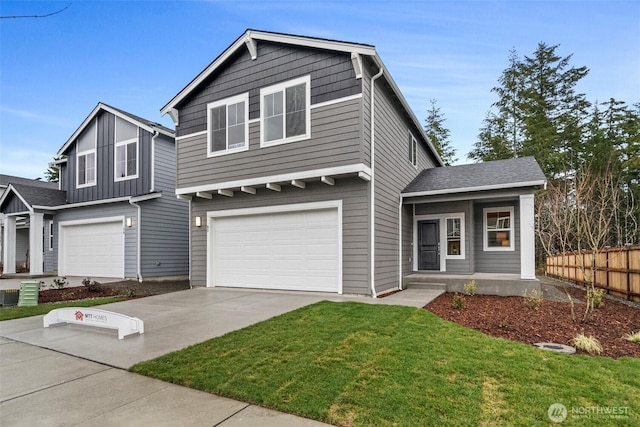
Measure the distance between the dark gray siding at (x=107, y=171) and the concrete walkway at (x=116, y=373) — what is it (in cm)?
764

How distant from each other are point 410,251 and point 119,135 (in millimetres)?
12605

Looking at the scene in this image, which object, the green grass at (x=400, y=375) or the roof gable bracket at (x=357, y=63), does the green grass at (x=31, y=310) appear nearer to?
the green grass at (x=400, y=375)

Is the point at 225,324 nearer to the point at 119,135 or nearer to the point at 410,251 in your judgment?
the point at 410,251

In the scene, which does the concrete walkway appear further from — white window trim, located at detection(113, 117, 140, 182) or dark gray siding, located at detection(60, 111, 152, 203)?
white window trim, located at detection(113, 117, 140, 182)

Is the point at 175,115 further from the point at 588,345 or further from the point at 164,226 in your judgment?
the point at 588,345

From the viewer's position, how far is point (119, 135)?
14.6 m

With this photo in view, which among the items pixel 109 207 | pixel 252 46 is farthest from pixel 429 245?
pixel 109 207

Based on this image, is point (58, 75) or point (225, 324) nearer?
point (225, 324)

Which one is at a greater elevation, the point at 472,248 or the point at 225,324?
the point at 472,248

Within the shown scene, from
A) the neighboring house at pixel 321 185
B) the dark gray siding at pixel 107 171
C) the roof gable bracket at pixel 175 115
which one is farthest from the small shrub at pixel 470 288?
the dark gray siding at pixel 107 171

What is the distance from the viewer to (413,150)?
1288cm

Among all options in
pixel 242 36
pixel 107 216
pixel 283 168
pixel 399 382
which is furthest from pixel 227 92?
pixel 399 382

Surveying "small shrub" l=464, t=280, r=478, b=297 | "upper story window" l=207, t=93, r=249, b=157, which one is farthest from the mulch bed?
"upper story window" l=207, t=93, r=249, b=157

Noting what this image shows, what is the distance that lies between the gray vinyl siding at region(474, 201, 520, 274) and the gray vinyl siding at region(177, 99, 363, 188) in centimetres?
584
